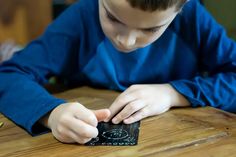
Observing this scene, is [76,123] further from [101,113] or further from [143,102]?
[143,102]

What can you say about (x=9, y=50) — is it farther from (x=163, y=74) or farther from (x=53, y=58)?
(x=163, y=74)

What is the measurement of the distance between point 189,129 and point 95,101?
0.72ft

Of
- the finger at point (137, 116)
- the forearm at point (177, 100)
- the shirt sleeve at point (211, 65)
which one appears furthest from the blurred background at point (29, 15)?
the finger at point (137, 116)

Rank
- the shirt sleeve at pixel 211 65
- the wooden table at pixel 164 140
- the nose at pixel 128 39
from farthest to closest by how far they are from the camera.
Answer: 1. the shirt sleeve at pixel 211 65
2. the nose at pixel 128 39
3. the wooden table at pixel 164 140

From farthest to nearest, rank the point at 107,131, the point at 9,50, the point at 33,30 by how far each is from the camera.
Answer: the point at 33,30, the point at 9,50, the point at 107,131

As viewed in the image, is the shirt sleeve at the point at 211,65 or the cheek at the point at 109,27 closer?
the cheek at the point at 109,27

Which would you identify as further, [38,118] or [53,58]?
[53,58]

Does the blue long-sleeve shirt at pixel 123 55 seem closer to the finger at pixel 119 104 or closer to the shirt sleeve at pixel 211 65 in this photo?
the shirt sleeve at pixel 211 65

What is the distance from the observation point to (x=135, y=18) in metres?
0.63

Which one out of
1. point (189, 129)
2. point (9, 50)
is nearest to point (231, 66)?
point (189, 129)

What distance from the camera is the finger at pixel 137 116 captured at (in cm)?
67

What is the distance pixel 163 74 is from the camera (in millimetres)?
936

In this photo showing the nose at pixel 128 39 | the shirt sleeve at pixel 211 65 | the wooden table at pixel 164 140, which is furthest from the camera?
the shirt sleeve at pixel 211 65

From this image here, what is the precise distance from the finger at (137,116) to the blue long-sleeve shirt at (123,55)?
0.19 meters
